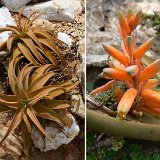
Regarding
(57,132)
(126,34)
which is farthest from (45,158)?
(126,34)

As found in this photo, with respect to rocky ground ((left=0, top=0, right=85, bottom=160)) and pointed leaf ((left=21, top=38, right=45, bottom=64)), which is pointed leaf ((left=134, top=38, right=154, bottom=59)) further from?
pointed leaf ((left=21, top=38, right=45, bottom=64))

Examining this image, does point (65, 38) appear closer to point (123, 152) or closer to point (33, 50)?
point (33, 50)

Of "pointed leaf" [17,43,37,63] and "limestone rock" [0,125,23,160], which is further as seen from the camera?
"pointed leaf" [17,43,37,63]

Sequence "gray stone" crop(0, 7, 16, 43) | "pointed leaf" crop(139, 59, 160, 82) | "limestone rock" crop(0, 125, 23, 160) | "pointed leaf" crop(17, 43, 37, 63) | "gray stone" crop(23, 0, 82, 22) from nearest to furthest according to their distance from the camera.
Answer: "pointed leaf" crop(139, 59, 160, 82), "limestone rock" crop(0, 125, 23, 160), "pointed leaf" crop(17, 43, 37, 63), "gray stone" crop(0, 7, 16, 43), "gray stone" crop(23, 0, 82, 22)

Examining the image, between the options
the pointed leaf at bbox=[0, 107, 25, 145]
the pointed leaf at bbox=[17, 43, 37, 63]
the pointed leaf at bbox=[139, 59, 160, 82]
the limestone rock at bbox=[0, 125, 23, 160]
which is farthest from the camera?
the pointed leaf at bbox=[17, 43, 37, 63]

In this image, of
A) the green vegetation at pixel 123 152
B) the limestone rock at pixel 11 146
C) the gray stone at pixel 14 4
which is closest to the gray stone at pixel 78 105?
the green vegetation at pixel 123 152

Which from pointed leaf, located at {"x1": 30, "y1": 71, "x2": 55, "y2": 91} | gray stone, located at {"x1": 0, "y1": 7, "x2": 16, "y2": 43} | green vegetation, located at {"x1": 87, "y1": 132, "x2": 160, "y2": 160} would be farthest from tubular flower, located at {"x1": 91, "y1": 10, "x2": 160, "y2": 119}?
gray stone, located at {"x1": 0, "y1": 7, "x2": 16, "y2": 43}

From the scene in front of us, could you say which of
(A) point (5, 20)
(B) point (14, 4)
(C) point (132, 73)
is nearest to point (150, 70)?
(C) point (132, 73)
